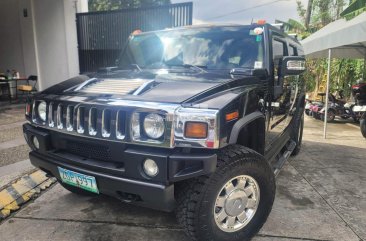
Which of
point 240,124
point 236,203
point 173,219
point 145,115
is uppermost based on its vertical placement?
point 145,115

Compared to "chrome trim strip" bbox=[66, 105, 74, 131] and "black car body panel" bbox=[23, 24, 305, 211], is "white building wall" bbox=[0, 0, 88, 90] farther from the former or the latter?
"chrome trim strip" bbox=[66, 105, 74, 131]

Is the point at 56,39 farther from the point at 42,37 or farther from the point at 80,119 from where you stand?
the point at 80,119

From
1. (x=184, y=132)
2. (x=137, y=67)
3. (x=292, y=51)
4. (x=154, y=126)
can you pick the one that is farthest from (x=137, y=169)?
(x=292, y=51)

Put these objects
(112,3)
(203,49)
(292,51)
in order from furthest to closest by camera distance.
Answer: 1. (112,3)
2. (292,51)
3. (203,49)

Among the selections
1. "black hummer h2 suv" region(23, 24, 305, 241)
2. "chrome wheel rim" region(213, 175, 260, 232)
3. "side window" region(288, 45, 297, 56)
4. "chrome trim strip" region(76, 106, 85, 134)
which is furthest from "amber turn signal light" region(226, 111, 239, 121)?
"side window" region(288, 45, 297, 56)

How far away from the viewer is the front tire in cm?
247

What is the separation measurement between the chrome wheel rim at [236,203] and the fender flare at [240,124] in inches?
12.9

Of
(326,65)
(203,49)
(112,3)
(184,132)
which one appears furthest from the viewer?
(112,3)

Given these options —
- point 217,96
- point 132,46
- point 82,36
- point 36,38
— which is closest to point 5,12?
point 36,38

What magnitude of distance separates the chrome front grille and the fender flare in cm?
81

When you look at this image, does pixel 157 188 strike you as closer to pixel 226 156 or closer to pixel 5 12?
pixel 226 156

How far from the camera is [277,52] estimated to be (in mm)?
3861

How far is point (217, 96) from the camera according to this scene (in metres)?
2.62

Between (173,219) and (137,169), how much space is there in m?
1.13
